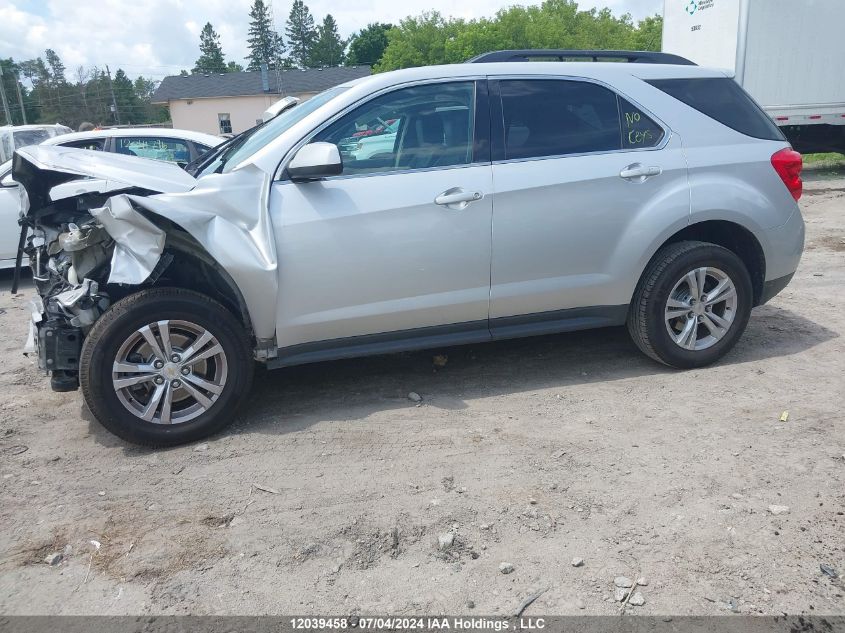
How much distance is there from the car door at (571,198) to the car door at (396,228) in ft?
0.48

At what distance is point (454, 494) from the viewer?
3.24 meters

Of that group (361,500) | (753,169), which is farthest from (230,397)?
(753,169)

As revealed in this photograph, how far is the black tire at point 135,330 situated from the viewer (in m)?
3.55

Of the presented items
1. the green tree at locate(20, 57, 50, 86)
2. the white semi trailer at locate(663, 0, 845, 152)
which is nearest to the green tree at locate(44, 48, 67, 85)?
the green tree at locate(20, 57, 50, 86)

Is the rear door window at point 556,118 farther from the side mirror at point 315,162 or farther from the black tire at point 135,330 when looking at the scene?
the black tire at point 135,330

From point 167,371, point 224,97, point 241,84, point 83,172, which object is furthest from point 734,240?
point 241,84

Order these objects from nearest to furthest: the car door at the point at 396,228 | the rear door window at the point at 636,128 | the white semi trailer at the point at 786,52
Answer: the car door at the point at 396,228 → the rear door window at the point at 636,128 → the white semi trailer at the point at 786,52

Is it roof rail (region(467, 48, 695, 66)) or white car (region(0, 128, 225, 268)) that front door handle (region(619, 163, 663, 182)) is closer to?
roof rail (region(467, 48, 695, 66))

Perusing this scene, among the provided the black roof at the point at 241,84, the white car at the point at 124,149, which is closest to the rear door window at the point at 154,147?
the white car at the point at 124,149

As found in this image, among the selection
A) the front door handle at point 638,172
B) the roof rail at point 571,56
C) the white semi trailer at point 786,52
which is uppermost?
the white semi trailer at point 786,52

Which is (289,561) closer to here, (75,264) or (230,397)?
(230,397)

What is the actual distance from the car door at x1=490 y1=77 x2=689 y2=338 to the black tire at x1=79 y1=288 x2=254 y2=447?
4.99 feet

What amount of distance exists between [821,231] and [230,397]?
8.17m

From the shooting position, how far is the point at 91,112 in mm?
76375
